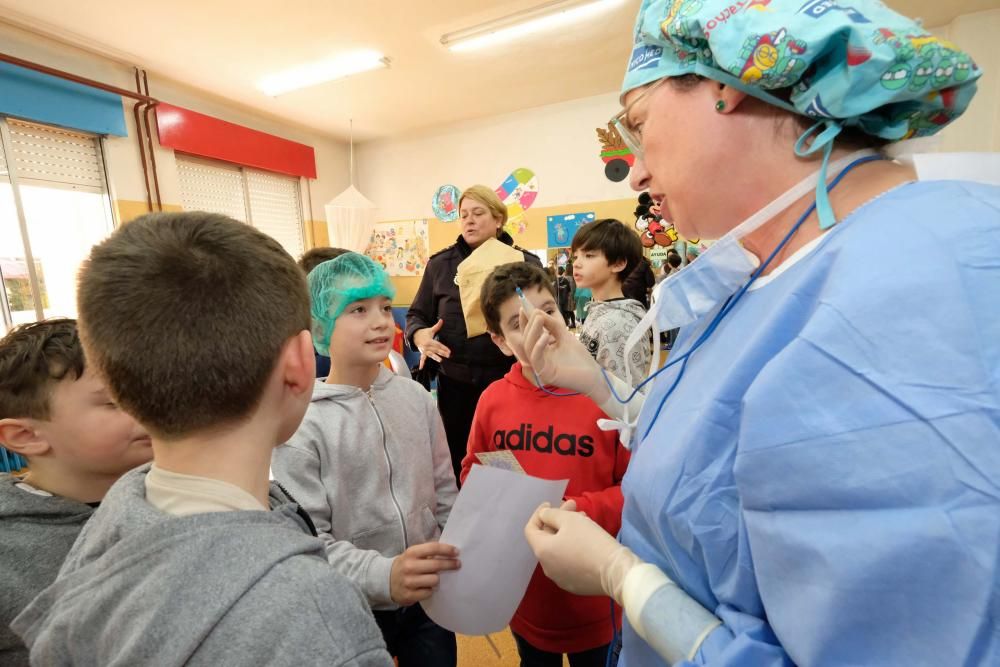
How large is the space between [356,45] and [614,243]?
300 centimetres

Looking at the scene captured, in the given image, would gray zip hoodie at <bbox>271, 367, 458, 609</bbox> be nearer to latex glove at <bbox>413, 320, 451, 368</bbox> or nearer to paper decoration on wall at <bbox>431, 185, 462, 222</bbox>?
latex glove at <bbox>413, 320, 451, 368</bbox>

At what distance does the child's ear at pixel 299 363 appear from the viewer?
703 mm

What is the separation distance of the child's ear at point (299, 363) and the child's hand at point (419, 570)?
0.48 metres

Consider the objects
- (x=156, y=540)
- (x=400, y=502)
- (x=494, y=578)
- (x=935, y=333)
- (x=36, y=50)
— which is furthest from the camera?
(x=36, y=50)

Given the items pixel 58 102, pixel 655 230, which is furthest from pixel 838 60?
pixel 58 102

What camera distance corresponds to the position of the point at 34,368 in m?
0.94

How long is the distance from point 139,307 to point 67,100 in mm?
4577

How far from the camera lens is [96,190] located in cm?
402

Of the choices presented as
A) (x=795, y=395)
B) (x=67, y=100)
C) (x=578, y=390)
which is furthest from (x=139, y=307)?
(x=67, y=100)

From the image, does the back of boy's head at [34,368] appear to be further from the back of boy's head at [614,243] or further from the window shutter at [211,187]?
the window shutter at [211,187]

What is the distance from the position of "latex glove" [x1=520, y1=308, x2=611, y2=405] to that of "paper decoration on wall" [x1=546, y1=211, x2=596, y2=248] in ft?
13.2

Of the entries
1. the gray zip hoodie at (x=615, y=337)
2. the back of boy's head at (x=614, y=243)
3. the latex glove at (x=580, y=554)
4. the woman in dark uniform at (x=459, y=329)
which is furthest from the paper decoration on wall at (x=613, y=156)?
the latex glove at (x=580, y=554)

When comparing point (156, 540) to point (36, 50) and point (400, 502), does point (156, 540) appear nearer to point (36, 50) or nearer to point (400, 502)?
point (400, 502)

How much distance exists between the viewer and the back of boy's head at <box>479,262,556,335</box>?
1.65 m
